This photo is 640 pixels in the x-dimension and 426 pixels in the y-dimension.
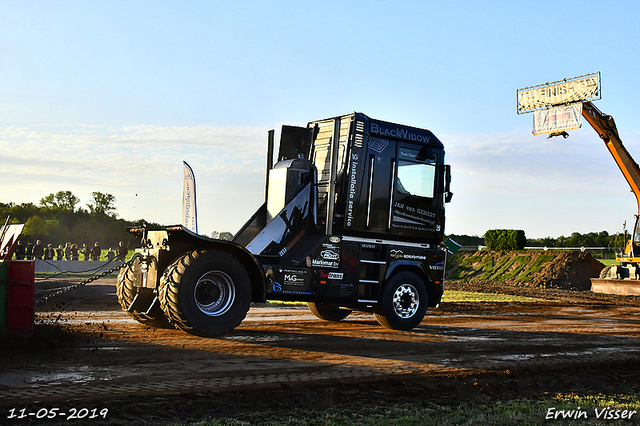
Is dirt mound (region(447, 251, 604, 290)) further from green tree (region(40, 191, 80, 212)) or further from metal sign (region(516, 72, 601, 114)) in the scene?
green tree (region(40, 191, 80, 212))

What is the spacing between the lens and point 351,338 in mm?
10367

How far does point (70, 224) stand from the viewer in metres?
69.4

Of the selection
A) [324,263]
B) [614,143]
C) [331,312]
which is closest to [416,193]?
[324,263]

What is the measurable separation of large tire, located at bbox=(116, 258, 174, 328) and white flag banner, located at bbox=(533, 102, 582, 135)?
2169cm

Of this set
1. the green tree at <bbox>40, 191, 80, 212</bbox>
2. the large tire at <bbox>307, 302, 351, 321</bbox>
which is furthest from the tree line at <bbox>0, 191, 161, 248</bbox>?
the large tire at <bbox>307, 302, 351, 321</bbox>

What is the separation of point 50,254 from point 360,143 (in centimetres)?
3130

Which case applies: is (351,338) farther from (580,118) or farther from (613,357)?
(580,118)

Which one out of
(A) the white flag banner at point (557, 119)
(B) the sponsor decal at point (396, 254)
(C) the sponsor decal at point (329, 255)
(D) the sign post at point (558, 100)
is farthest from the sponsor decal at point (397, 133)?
(D) the sign post at point (558, 100)

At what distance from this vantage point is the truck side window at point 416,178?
11867mm

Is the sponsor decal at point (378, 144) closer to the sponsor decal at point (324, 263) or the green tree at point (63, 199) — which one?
the sponsor decal at point (324, 263)

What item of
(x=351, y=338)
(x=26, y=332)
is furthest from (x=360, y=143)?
(x=26, y=332)

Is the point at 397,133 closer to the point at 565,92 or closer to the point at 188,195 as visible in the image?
the point at 188,195

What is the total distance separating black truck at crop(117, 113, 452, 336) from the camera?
9.57m

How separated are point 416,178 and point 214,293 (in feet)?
15.0
